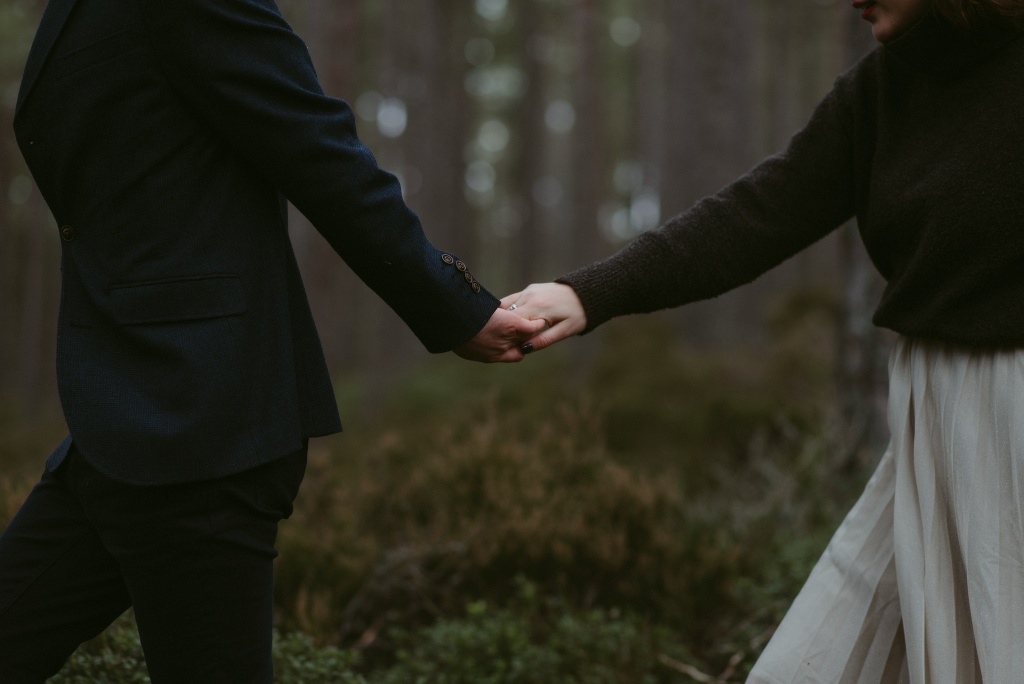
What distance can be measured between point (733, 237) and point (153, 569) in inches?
69.3

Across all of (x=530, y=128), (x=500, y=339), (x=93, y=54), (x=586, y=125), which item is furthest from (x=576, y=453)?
(x=530, y=128)

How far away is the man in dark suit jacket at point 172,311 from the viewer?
66.5 inches

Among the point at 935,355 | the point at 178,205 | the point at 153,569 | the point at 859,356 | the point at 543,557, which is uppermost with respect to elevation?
the point at 178,205

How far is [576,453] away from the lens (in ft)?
18.2

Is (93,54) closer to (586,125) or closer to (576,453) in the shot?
(576,453)

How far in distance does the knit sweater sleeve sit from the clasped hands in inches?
1.6

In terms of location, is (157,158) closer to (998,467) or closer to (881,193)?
(881,193)

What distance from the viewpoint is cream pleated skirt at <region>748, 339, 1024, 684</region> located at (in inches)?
75.9

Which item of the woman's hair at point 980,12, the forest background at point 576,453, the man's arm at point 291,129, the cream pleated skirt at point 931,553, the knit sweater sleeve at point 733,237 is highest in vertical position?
the woman's hair at point 980,12

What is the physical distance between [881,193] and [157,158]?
5.55ft

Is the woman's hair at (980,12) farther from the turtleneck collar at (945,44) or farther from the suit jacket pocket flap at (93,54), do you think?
the suit jacket pocket flap at (93,54)

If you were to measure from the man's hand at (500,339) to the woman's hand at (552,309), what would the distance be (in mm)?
82

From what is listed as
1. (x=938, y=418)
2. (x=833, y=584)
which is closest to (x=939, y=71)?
(x=938, y=418)

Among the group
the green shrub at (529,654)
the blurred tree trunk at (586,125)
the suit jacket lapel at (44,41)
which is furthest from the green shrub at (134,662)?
the blurred tree trunk at (586,125)
